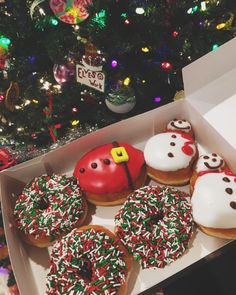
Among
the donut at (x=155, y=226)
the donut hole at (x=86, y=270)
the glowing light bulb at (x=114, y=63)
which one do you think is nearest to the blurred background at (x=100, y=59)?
the glowing light bulb at (x=114, y=63)

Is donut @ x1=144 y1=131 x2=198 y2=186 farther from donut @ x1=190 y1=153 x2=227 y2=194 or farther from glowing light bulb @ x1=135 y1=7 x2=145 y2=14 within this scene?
glowing light bulb @ x1=135 y1=7 x2=145 y2=14

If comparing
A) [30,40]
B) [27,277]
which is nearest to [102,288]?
[27,277]

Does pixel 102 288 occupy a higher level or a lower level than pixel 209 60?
lower

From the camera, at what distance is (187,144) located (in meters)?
Answer: 1.37

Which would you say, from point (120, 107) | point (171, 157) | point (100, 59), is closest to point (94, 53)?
point (100, 59)

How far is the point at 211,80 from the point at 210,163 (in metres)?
0.34

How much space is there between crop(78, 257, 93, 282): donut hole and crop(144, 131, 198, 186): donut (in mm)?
453

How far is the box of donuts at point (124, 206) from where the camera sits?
1157mm

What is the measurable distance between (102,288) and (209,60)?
92 cm

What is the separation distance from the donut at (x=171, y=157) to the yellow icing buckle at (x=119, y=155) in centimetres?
10

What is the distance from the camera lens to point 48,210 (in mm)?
1278

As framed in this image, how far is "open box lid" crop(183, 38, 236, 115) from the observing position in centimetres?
132

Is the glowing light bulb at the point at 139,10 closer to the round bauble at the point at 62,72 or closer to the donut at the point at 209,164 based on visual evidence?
the round bauble at the point at 62,72

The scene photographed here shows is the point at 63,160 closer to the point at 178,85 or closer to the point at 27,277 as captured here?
the point at 27,277
